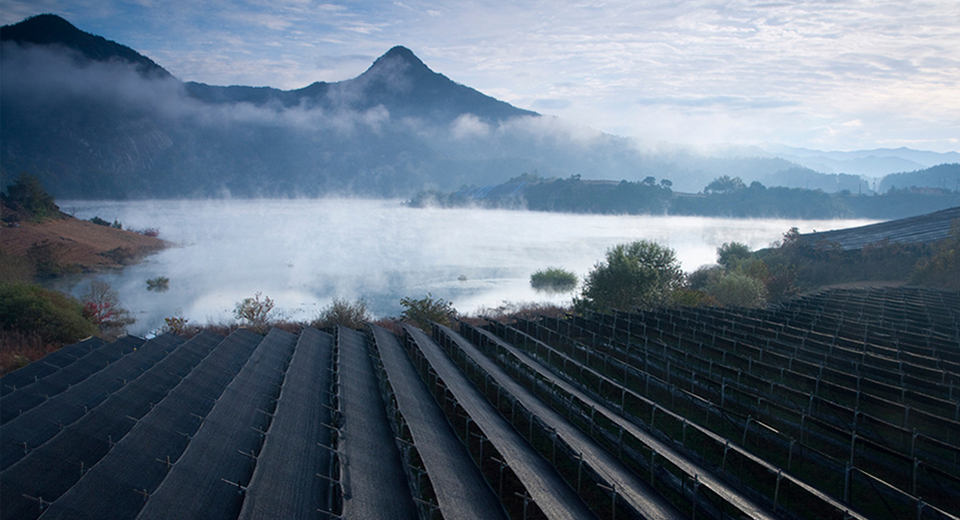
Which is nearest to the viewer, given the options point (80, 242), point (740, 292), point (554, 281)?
point (740, 292)

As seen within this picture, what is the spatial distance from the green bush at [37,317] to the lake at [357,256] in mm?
12500

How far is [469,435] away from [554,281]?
5543 centimetres

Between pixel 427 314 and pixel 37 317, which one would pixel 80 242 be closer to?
pixel 37 317

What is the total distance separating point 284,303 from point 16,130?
611 ft

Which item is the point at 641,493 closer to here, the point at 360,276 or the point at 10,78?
the point at 360,276

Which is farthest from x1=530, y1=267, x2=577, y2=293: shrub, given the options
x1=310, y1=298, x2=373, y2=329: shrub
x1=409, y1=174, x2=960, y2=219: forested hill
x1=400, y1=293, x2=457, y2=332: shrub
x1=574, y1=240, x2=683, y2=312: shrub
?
x1=409, y1=174, x2=960, y2=219: forested hill

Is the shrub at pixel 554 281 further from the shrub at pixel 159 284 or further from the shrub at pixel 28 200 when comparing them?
the shrub at pixel 28 200

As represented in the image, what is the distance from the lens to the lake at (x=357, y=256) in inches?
2105

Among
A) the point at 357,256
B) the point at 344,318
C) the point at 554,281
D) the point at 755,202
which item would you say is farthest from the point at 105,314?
the point at 755,202

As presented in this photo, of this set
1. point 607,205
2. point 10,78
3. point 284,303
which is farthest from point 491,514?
point 10,78

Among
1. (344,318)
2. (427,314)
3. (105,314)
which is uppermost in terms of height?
(427,314)

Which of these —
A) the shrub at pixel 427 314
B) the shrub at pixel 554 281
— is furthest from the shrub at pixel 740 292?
the shrub at pixel 554 281

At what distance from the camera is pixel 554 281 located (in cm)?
Result: 6688

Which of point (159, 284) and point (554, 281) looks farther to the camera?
point (554, 281)
